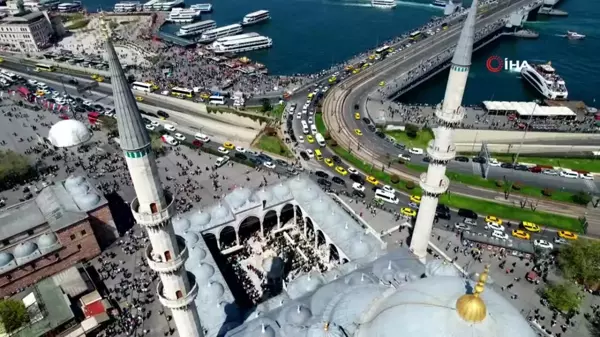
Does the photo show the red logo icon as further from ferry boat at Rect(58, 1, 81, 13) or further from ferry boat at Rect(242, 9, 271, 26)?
ferry boat at Rect(58, 1, 81, 13)

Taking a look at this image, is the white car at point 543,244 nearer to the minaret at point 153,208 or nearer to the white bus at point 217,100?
the minaret at point 153,208

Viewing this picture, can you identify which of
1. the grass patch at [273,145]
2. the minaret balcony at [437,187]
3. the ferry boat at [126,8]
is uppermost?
the minaret balcony at [437,187]

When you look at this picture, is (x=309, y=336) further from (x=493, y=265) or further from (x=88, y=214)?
(x=88, y=214)

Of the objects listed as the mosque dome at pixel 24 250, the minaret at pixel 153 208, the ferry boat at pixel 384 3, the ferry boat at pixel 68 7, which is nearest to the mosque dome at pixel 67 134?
the mosque dome at pixel 24 250

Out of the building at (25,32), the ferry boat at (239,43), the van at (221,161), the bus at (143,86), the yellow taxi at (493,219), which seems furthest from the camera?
the ferry boat at (239,43)

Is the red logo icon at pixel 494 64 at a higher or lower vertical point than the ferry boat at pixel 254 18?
lower

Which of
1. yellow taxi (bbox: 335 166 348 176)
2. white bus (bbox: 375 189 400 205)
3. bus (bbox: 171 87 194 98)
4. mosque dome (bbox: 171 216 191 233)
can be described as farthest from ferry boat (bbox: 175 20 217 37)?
mosque dome (bbox: 171 216 191 233)

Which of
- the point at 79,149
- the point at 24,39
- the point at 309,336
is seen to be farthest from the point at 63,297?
the point at 24,39
